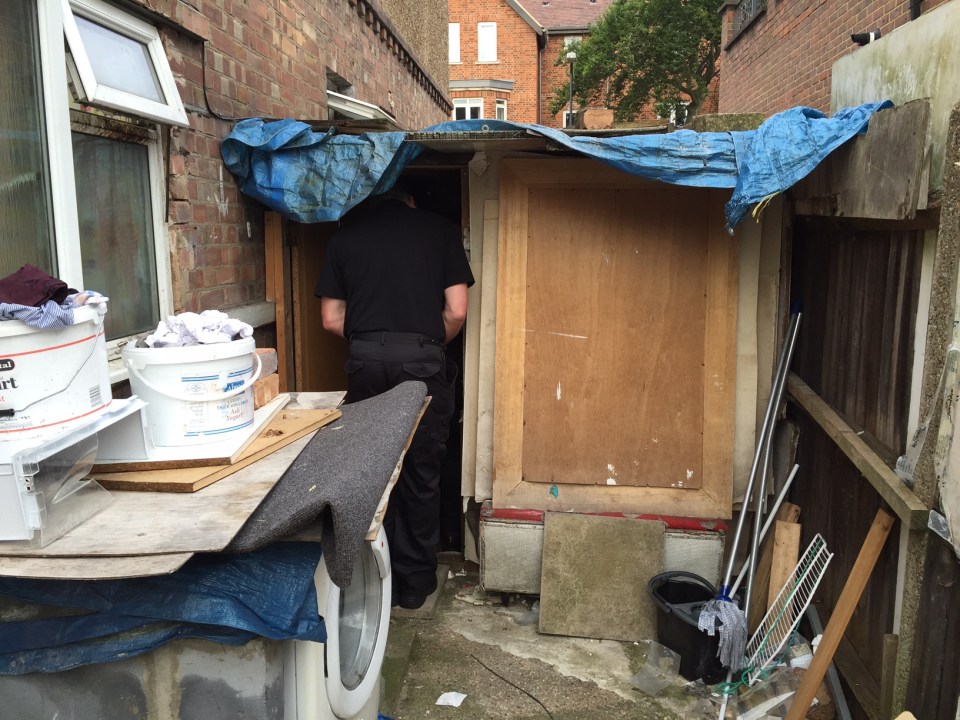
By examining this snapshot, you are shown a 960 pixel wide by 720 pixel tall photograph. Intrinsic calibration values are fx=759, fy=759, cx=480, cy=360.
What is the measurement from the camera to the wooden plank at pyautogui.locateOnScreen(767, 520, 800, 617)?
353 cm

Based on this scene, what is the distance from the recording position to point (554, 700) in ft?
11.1

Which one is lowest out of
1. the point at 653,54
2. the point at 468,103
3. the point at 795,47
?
the point at 795,47

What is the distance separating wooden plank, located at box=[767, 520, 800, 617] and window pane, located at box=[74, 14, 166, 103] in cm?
336

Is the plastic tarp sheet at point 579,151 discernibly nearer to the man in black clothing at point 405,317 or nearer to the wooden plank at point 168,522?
the man in black clothing at point 405,317

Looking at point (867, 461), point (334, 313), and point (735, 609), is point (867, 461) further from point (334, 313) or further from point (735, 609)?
point (334, 313)

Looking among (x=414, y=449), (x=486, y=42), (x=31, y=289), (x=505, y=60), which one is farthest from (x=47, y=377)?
(x=486, y=42)

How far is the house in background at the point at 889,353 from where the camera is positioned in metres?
2.32

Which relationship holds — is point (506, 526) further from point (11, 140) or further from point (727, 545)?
point (11, 140)

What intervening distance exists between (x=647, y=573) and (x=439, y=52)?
11.1 metres

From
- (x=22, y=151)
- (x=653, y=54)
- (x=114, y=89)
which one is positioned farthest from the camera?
(x=653, y=54)

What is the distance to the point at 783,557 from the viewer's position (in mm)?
3574

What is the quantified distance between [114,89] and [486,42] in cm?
3177

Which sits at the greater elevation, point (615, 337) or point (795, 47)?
point (795, 47)

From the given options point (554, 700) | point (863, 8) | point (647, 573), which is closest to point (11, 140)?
point (554, 700)
